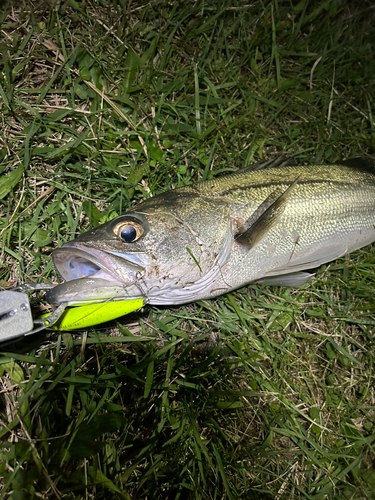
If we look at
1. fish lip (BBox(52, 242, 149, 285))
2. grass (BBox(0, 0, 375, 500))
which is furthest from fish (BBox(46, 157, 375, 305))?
grass (BBox(0, 0, 375, 500))

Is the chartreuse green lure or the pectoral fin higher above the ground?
the pectoral fin

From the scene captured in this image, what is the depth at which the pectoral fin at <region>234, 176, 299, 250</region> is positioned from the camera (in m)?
2.17

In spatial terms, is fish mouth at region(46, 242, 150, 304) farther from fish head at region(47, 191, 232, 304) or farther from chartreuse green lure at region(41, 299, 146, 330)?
chartreuse green lure at region(41, 299, 146, 330)

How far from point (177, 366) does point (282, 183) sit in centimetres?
155

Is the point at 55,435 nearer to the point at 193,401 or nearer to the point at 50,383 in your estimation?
the point at 50,383

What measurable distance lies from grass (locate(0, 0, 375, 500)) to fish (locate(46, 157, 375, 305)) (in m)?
0.40

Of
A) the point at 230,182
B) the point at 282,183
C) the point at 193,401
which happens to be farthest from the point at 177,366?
the point at 282,183

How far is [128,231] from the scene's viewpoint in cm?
193

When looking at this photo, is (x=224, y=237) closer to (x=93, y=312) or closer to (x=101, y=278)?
(x=101, y=278)

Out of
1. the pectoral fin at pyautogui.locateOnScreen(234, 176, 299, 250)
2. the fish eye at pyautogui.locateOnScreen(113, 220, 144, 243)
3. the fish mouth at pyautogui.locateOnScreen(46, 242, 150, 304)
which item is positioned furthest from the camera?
the pectoral fin at pyautogui.locateOnScreen(234, 176, 299, 250)

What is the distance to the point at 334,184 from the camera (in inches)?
97.3

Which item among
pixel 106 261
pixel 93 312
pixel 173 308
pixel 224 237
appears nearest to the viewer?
pixel 106 261

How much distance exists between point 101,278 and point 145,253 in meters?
0.29

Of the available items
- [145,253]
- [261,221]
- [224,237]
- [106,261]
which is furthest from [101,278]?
[261,221]
